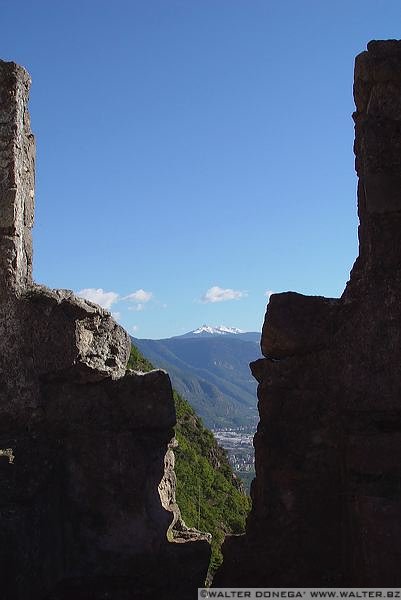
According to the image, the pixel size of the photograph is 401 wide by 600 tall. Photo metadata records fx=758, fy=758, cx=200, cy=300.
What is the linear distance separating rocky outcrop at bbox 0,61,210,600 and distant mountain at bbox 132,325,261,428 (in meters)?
97.1

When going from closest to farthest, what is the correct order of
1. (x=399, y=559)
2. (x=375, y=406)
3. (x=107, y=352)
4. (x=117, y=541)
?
(x=399, y=559) → (x=375, y=406) → (x=117, y=541) → (x=107, y=352)

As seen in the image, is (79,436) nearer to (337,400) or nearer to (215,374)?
(337,400)

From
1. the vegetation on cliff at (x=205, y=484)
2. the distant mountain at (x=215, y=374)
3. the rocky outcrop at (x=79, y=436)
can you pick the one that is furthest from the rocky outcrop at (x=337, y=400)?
the distant mountain at (x=215, y=374)

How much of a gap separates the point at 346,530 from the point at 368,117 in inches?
92.4

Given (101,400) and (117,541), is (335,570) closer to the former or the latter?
(117,541)

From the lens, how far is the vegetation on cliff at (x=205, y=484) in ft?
26.9

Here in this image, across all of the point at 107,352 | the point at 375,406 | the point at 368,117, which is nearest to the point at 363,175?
the point at 368,117

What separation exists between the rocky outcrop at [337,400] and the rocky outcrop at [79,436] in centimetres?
55

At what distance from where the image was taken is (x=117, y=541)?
462 cm

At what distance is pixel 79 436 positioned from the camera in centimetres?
471

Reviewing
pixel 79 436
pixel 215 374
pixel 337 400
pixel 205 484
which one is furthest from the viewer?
pixel 215 374

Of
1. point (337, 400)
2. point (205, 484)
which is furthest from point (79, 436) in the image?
point (205, 484)

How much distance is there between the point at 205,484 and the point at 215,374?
139 metres

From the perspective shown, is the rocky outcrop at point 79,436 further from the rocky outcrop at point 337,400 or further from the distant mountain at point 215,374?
the distant mountain at point 215,374
